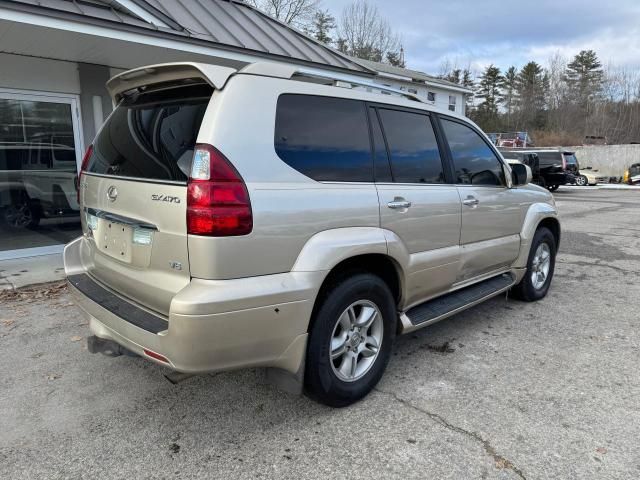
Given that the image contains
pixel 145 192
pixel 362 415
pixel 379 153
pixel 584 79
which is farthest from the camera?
pixel 584 79

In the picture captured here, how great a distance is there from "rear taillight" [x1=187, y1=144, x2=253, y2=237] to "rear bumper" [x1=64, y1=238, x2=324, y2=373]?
10.2 inches

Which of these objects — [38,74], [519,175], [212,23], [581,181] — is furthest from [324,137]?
[581,181]

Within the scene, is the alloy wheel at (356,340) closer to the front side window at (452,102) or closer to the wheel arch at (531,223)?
the wheel arch at (531,223)

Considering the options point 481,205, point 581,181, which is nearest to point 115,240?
point 481,205

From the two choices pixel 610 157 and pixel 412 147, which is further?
pixel 610 157

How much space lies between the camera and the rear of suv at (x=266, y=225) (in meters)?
2.30

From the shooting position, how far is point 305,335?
260 cm

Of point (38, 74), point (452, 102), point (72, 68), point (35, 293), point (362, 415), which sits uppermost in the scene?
point (452, 102)

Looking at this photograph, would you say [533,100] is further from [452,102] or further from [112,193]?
[112,193]

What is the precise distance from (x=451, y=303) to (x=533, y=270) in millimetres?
1842

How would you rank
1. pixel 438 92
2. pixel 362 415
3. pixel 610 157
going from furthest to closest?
pixel 610 157, pixel 438 92, pixel 362 415

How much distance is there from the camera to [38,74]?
7.03 metres

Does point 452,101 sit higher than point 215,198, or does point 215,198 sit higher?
point 452,101

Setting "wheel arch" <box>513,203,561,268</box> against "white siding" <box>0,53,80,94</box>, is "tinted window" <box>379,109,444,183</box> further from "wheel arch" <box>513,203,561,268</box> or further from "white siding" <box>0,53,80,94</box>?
"white siding" <box>0,53,80,94</box>
